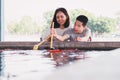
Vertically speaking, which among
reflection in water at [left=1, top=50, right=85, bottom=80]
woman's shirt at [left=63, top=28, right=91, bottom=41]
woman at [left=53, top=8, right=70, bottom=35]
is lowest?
reflection in water at [left=1, top=50, right=85, bottom=80]

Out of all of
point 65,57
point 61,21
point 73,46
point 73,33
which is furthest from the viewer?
point 61,21

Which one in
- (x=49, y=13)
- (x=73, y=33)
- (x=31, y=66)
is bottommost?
(x=31, y=66)

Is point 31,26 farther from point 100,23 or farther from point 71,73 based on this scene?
point 71,73

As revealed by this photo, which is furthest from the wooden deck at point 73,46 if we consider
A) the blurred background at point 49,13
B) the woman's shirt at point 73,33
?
the blurred background at point 49,13

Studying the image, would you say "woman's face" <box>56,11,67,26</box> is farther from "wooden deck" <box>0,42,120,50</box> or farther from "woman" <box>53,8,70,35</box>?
"wooden deck" <box>0,42,120,50</box>

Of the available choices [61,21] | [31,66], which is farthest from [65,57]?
[61,21]

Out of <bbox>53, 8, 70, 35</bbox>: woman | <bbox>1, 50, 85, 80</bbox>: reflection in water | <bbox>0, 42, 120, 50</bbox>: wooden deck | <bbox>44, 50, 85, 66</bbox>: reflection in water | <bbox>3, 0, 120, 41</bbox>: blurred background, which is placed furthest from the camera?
<bbox>3, 0, 120, 41</bbox>: blurred background

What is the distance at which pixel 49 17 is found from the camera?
5797 mm

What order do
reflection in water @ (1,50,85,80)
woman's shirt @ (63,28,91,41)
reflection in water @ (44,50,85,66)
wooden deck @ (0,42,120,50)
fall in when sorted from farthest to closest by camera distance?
1. woman's shirt @ (63,28,91,41)
2. wooden deck @ (0,42,120,50)
3. reflection in water @ (44,50,85,66)
4. reflection in water @ (1,50,85,80)

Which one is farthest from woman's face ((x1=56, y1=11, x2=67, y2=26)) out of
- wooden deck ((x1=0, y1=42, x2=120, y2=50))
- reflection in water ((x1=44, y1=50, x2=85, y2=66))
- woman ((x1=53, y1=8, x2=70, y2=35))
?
reflection in water ((x1=44, y1=50, x2=85, y2=66))

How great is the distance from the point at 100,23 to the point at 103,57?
5645 millimetres

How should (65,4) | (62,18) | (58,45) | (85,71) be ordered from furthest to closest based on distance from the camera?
1. (65,4)
2. (62,18)
3. (58,45)
4. (85,71)

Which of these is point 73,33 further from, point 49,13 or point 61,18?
point 49,13

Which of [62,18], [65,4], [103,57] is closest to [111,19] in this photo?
[65,4]
